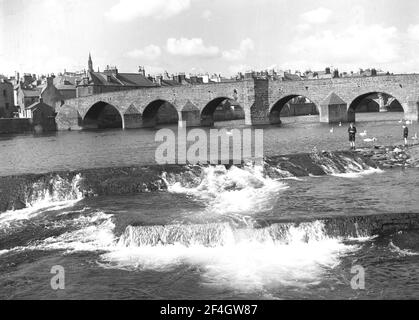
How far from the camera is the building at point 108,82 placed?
310 feet

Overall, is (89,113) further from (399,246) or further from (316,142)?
(399,246)

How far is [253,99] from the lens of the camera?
209 feet

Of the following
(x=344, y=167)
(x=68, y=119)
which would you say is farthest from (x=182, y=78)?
(x=344, y=167)

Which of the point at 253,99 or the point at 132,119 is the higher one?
the point at 253,99

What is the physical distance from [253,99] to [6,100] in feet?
168

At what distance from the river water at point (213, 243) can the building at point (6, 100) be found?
75.3 m

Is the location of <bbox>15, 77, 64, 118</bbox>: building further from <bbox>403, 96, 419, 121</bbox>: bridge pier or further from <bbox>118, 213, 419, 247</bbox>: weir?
<bbox>118, 213, 419, 247</bbox>: weir

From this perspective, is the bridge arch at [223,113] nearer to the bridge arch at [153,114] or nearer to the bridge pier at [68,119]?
the bridge arch at [153,114]

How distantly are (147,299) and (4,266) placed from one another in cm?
471

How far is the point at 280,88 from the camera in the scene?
63.4m

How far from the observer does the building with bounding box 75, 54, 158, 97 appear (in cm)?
9450

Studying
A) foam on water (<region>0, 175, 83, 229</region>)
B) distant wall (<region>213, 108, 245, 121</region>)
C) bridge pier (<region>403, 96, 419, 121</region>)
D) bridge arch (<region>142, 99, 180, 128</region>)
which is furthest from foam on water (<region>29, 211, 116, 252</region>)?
distant wall (<region>213, 108, 245, 121</region>)

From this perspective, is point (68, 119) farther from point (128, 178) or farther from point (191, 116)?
Answer: point (128, 178)
